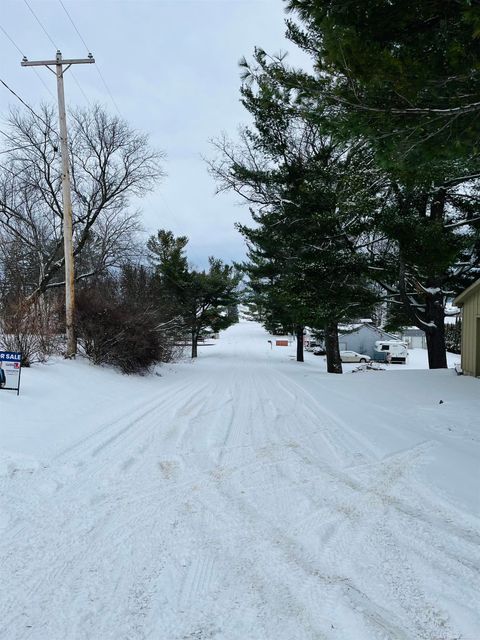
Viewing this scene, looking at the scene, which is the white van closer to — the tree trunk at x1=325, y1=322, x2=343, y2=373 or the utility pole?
the tree trunk at x1=325, y1=322, x2=343, y2=373

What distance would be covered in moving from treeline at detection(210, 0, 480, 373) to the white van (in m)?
15.6

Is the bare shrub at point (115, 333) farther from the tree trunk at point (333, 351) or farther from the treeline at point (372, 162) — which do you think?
the tree trunk at point (333, 351)

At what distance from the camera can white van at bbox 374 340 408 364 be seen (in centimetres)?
3291

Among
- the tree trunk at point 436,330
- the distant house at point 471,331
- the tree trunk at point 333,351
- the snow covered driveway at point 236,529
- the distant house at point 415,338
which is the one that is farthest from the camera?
the distant house at point 415,338

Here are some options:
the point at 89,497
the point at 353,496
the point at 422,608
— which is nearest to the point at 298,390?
the point at 353,496

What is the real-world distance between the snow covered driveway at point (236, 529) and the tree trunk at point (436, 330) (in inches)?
327

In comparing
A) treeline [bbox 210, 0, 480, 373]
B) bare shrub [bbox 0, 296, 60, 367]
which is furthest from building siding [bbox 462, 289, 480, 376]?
bare shrub [bbox 0, 296, 60, 367]

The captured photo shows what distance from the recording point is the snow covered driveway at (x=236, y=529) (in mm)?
2109

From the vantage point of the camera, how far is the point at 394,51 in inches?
191

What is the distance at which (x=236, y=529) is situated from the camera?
2998 mm

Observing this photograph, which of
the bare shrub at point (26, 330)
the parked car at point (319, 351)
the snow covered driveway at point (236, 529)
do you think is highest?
the bare shrub at point (26, 330)

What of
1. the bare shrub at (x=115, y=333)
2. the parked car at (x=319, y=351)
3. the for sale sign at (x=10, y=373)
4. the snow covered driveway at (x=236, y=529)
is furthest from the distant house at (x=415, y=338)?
the for sale sign at (x=10, y=373)

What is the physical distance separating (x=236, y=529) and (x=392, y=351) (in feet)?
108

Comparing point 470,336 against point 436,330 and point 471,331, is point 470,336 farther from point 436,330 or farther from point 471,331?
point 436,330
